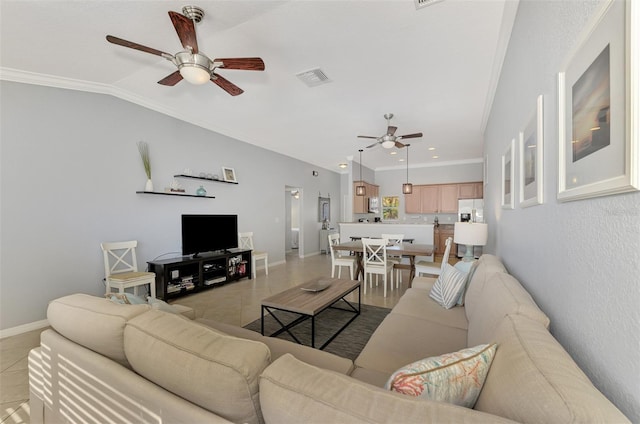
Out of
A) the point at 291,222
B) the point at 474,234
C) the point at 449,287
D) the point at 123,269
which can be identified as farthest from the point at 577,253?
the point at 291,222

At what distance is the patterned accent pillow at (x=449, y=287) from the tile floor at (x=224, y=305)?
4.34 feet

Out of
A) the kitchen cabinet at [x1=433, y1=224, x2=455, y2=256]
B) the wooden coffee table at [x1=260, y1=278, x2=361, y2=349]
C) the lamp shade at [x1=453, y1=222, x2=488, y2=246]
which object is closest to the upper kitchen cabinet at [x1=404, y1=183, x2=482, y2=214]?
the kitchen cabinet at [x1=433, y1=224, x2=455, y2=256]

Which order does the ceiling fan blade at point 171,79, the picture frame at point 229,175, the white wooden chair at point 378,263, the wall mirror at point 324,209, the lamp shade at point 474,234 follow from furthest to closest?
the wall mirror at point 324,209, the picture frame at point 229,175, the white wooden chair at point 378,263, the lamp shade at point 474,234, the ceiling fan blade at point 171,79

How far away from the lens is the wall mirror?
8383 mm

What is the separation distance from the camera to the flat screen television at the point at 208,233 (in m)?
4.29

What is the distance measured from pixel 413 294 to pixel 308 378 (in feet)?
7.05

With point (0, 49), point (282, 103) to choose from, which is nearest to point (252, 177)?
point (282, 103)

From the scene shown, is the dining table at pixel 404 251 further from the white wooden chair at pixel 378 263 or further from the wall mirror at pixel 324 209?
the wall mirror at pixel 324 209

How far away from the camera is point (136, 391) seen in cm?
91

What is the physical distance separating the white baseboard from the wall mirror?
6326 mm

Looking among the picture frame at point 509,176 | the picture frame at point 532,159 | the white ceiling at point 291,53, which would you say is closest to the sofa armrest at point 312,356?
the picture frame at point 532,159

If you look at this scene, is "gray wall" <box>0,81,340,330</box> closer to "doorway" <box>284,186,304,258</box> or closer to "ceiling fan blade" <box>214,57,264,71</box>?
"ceiling fan blade" <box>214,57,264,71</box>

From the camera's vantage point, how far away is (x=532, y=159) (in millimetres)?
1501

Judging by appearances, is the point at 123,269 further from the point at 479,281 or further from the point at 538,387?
the point at 538,387
